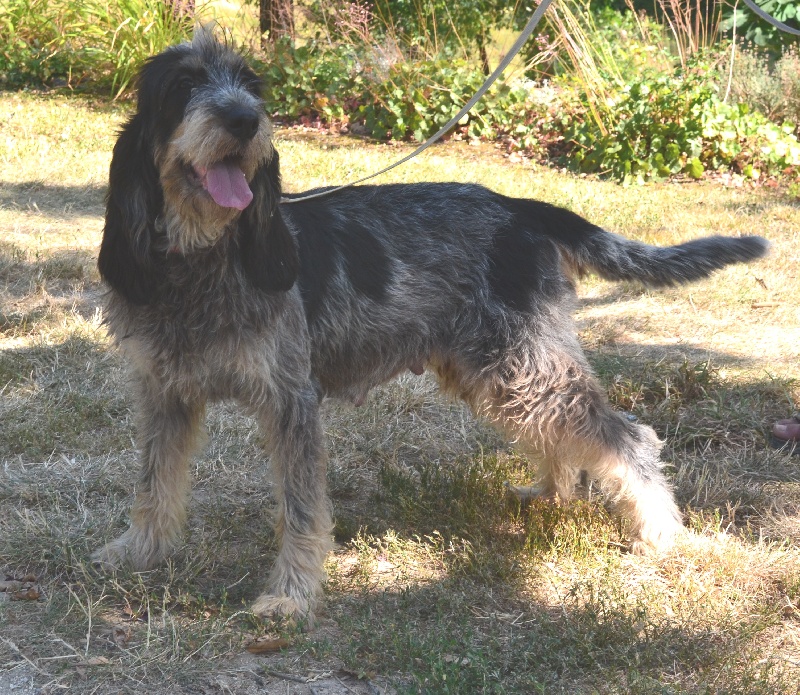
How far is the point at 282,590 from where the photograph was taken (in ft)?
11.5

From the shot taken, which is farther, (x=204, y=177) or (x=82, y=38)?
(x=82, y=38)

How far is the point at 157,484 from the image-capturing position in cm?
381

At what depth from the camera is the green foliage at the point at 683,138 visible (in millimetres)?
9648

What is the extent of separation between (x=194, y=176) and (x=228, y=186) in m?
0.13

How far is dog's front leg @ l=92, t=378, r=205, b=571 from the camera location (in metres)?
3.76

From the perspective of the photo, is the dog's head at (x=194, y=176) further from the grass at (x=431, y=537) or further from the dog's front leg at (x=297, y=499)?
the grass at (x=431, y=537)

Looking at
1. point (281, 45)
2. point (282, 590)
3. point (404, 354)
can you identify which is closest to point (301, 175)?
point (281, 45)

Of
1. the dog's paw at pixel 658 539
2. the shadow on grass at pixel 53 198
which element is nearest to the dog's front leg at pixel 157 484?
the dog's paw at pixel 658 539

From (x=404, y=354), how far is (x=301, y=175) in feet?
18.3

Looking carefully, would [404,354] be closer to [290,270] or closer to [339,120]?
[290,270]

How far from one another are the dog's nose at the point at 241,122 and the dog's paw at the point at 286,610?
1664 millimetres

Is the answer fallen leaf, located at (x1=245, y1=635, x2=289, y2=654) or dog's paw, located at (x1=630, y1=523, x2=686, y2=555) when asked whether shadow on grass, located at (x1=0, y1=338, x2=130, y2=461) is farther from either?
dog's paw, located at (x1=630, y1=523, x2=686, y2=555)

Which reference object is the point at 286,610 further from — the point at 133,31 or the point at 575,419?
the point at 133,31

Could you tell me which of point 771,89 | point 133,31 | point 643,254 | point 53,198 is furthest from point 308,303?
point 133,31
